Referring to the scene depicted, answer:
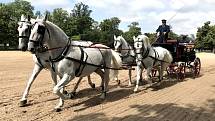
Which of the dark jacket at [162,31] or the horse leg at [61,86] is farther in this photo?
the dark jacket at [162,31]

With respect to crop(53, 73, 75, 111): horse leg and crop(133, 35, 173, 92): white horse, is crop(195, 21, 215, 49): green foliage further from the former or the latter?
crop(53, 73, 75, 111): horse leg

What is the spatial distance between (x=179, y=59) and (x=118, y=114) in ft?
29.4

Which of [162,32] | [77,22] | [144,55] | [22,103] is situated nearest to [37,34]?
[22,103]

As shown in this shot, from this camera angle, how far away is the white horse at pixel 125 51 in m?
14.4

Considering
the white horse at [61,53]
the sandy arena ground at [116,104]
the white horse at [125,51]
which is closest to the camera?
the sandy arena ground at [116,104]

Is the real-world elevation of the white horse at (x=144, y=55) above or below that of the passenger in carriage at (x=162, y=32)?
below

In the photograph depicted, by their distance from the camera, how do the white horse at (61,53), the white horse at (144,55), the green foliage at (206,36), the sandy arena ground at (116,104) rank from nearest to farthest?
1. the sandy arena ground at (116,104)
2. the white horse at (61,53)
3. the white horse at (144,55)
4. the green foliage at (206,36)

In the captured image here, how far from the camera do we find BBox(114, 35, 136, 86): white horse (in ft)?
47.1

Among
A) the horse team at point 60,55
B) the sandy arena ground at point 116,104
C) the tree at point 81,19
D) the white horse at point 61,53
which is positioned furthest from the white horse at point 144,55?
the tree at point 81,19

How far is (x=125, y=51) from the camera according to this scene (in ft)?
48.1

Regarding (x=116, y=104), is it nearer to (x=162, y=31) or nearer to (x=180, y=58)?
(x=162, y=31)

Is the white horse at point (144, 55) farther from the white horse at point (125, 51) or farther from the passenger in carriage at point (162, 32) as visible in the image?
the passenger in carriage at point (162, 32)

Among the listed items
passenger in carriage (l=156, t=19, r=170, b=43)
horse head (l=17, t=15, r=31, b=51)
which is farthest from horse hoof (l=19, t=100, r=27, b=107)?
passenger in carriage (l=156, t=19, r=170, b=43)

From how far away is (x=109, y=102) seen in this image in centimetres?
1059
